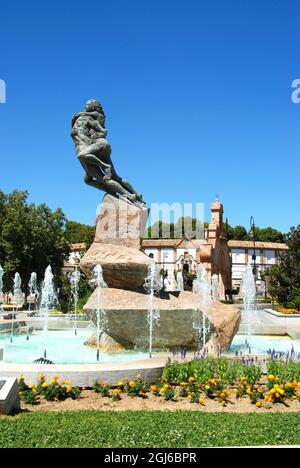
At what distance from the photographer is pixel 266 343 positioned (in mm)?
12000

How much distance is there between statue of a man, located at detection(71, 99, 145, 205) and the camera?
36.9 ft

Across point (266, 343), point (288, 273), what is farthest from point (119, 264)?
point (288, 273)

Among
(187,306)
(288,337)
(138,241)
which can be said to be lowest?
(288,337)

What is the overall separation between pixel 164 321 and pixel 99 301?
139cm

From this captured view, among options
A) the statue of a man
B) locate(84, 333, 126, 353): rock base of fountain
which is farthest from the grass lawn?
the statue of a man

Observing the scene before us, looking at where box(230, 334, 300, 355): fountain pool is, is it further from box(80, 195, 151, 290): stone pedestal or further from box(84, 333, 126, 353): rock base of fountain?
box(80, 195, 151, 290): stone pedestal

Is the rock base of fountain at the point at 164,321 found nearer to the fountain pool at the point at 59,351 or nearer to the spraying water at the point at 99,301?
the spraying water at the point at 99,301

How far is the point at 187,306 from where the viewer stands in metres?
9.73

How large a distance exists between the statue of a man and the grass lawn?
6935 millimetres

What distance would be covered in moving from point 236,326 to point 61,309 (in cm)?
1390

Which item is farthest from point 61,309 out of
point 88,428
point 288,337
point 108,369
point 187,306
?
point 88,428

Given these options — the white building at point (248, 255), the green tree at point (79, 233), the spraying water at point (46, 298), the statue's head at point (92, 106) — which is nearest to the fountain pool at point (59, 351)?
the spraying water at point (46, 298)

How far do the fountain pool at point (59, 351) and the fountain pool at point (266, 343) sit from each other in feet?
9.19
